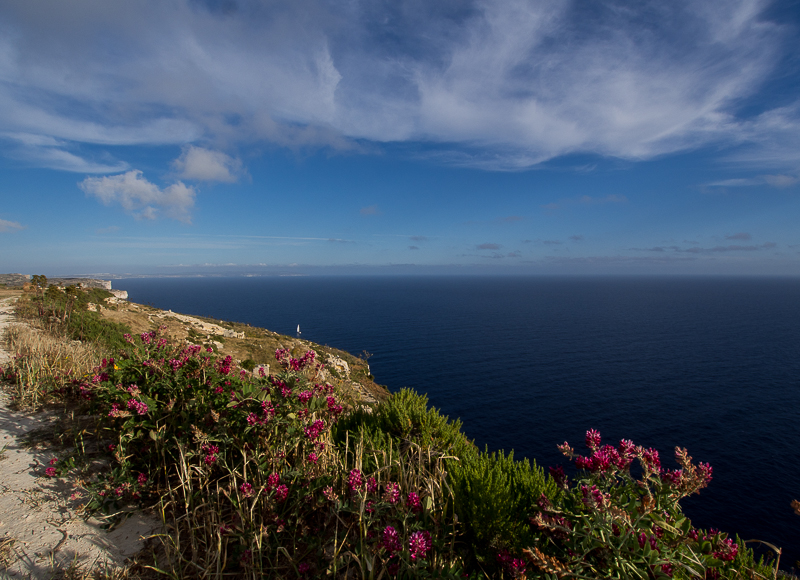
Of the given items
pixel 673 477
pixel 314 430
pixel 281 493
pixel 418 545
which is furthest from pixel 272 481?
pixel 673 477

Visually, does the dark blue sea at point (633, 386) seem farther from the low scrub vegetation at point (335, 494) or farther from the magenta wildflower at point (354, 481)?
the magenta wildflower at point (354, 481)

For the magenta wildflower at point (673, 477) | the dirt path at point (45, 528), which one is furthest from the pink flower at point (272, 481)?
the magenta wildflower at point (673, 477)

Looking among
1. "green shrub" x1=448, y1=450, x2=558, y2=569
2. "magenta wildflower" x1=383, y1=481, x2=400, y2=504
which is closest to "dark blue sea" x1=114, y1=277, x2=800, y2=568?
"green shrub" x1=448, y1=450, x2=558, y2=569

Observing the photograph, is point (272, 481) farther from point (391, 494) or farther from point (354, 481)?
point (391, 494)

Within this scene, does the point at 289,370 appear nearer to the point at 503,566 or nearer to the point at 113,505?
the point at 113,505

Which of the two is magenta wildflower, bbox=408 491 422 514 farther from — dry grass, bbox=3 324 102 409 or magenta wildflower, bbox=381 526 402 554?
dry grass, bbox=3 324 102 409

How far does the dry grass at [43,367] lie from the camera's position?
6.12 m

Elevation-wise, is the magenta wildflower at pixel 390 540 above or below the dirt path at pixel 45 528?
above

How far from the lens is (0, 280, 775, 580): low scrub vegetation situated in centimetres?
238

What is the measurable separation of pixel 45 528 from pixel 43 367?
15.6 ft

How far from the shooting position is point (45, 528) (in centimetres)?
352

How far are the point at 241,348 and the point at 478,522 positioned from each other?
87.4ft

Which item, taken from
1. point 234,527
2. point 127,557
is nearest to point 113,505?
point 127,557

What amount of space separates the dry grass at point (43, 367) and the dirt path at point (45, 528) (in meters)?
1.67
